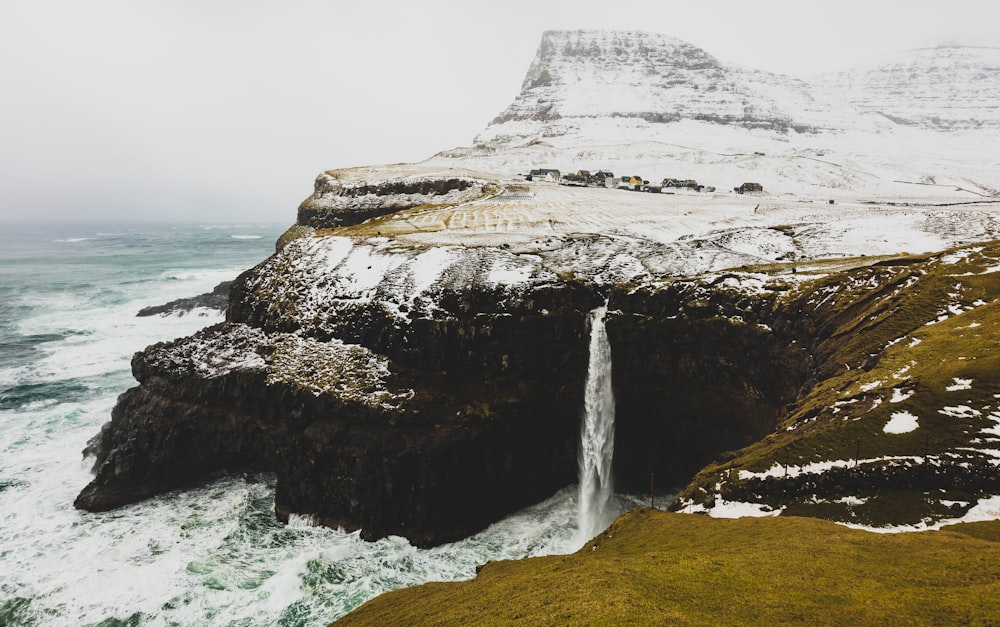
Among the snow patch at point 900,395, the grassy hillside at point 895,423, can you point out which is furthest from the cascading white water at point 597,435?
the snow patch at point 900,395

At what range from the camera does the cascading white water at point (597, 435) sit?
2650cm

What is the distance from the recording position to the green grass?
7559 mm

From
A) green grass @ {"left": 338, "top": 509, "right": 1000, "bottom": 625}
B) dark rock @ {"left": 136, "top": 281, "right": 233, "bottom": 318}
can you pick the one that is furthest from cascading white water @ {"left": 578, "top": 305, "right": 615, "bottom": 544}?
dark rock @ {"left": 136, "top": 281, "right": 233, "bottom": 318}

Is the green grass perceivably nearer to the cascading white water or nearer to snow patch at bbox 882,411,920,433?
snow patch at bbox 882,411,920,433

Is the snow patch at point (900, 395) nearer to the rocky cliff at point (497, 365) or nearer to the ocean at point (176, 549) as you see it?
the rocky cliff at point (497, 365)

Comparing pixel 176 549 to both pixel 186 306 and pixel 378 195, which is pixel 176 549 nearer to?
pixel 186 306

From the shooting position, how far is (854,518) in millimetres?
12562

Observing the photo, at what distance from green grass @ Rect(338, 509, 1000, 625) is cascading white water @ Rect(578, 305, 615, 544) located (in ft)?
44.1

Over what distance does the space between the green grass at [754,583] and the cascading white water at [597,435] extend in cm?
1344

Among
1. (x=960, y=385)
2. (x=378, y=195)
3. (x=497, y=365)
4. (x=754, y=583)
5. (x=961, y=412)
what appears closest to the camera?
(x=754, y=583)

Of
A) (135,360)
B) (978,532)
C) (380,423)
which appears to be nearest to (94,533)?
(135,360)

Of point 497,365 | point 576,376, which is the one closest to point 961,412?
point 576,376

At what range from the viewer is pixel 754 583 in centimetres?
901

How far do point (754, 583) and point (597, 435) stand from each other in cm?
1892
